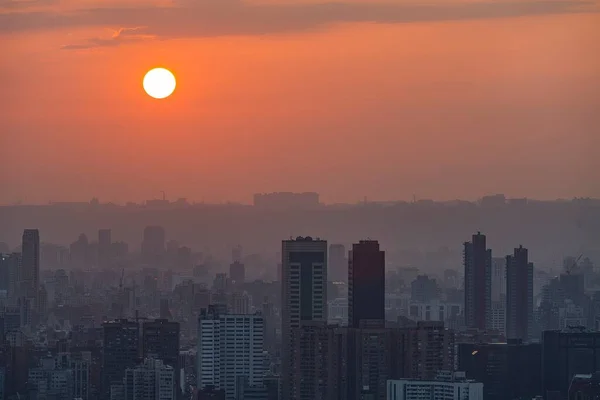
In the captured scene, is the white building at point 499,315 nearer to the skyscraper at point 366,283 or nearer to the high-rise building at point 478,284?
the high-rise building at point 478,284

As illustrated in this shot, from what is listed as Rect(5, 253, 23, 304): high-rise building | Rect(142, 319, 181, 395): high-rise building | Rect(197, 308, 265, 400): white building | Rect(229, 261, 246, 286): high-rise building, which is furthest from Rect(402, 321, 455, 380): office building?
Rect(5, 253, 23, 304): high-rise building

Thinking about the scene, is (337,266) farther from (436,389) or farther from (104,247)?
(436,389)

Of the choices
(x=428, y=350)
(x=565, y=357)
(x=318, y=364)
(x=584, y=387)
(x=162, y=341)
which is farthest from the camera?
(x=162, y=341)

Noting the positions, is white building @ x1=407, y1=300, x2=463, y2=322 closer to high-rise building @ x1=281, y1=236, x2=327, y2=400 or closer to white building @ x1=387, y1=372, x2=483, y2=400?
high-rise building @ x1=281, y1=236, x2=327, y2=400

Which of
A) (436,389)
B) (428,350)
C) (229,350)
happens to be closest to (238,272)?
(229,350)

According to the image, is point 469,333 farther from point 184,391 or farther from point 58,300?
point 58,300
